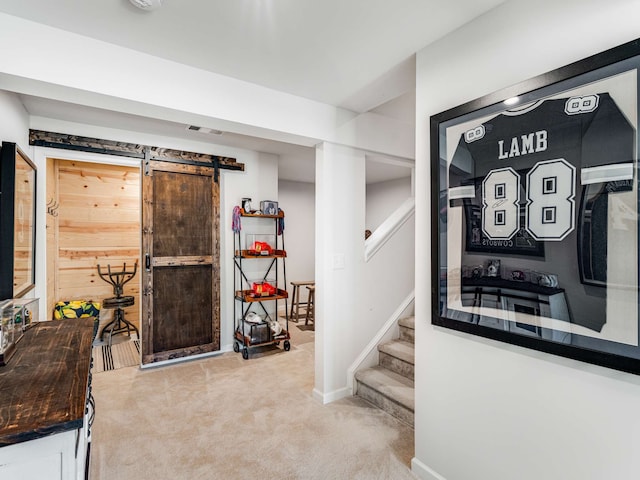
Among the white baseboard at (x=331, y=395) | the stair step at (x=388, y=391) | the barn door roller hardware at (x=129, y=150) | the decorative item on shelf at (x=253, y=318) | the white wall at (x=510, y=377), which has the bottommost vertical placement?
the white baseboard at (x=331, y=395)

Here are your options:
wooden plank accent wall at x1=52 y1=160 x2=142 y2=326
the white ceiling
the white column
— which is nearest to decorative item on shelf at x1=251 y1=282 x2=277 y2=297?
the white column

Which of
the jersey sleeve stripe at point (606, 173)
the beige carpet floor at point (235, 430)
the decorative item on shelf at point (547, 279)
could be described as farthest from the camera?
the beige carpet floor at point (235, 430)

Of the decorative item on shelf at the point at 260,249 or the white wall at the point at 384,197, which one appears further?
the white wall at the point at 384,197

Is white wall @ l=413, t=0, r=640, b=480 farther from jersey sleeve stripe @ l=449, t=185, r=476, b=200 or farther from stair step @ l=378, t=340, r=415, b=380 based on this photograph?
stair step @ l=378, t=340, r=415, b=380

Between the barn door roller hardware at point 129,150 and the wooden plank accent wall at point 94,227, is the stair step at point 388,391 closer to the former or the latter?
the barn door roller hardware at point 129,150

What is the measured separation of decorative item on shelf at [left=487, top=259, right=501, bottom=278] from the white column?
1.44m

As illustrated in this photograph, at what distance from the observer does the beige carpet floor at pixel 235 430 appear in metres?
1.99

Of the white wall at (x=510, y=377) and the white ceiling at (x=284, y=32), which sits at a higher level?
the white ceiling at (x=284, y=32)

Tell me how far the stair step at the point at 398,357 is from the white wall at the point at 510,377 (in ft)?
2.88

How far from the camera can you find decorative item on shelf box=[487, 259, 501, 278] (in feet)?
4.98

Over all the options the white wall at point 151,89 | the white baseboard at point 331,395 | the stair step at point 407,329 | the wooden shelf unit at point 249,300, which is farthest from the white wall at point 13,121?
the stair step at point 407,329

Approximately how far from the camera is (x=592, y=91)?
1.23 metres

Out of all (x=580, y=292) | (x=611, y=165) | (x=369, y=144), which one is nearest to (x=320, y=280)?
(x=369, y=144)

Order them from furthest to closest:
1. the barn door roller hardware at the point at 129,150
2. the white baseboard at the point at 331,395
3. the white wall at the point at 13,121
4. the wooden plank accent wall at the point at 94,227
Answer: the wooden plank accent wall at the point at 94,227, the barn door roller hardware at the point at 129,150, the white baseboard at the point at 331,395, the white wall at the point at 13,121
